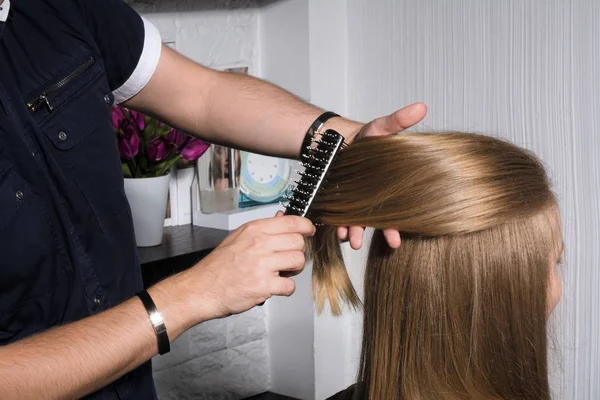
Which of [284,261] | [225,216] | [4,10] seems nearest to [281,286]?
[284,261]

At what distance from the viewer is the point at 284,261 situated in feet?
4.28

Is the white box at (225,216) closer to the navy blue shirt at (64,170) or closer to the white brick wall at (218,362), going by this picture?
the white brick wall at (218,362)

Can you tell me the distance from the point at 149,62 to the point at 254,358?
5.23 ft

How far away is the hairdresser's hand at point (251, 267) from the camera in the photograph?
4.26 feet

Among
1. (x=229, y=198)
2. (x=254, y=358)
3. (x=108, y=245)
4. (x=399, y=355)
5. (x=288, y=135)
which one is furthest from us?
(x=254, y=358)

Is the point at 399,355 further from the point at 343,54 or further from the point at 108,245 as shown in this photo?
the point at 343,54

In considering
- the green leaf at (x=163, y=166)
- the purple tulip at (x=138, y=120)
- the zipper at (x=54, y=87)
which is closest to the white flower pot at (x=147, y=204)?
the green leaf at (x=163, y=166)

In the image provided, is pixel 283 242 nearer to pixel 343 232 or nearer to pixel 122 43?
pixel 343 232

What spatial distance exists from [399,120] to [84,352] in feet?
2.05

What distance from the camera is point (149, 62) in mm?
1729

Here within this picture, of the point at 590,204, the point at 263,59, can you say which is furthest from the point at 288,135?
the point at 263,59

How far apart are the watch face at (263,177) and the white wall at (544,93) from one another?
1.79 feet

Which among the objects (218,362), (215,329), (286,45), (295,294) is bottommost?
(218,362)

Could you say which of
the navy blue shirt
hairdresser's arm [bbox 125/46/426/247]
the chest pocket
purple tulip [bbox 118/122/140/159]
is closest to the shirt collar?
the navy blue shirt
